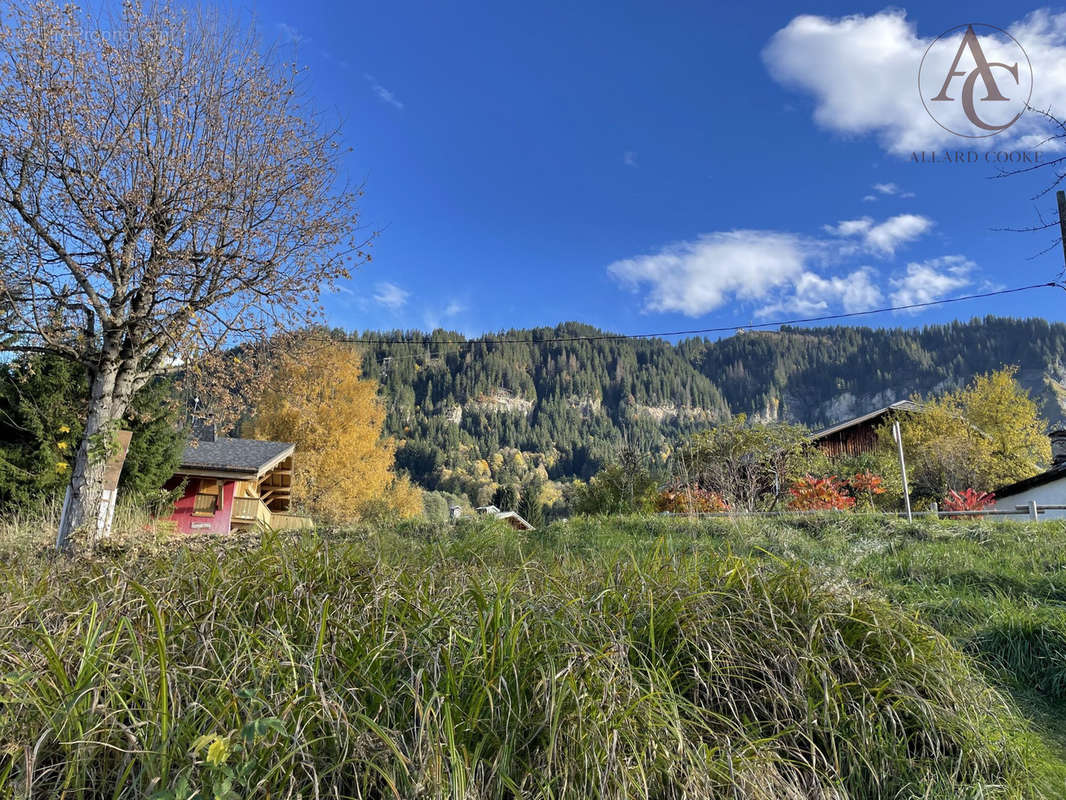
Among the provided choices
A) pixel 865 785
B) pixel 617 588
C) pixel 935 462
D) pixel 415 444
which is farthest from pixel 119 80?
pixel 415 444

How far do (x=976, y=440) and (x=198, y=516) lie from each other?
30136 mm

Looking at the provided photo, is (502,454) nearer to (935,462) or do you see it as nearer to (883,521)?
(935,462)

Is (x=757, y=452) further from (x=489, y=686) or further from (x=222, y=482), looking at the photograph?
(x=489, y=686)

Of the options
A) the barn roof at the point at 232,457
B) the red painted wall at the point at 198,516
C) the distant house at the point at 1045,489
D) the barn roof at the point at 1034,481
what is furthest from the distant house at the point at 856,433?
the red painted wall at the point at 198,516

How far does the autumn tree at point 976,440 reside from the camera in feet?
78.3

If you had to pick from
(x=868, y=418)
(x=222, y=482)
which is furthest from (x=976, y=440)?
(x=222, y=482)

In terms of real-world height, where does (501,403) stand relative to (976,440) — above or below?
above

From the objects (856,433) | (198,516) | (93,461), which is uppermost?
(856,433)

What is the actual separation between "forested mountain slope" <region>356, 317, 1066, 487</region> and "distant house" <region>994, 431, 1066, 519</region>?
76.3 m

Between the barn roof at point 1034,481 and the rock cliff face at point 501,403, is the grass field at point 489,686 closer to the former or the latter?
the barn roof at point 1034,481

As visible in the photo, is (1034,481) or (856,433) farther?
(856,433)

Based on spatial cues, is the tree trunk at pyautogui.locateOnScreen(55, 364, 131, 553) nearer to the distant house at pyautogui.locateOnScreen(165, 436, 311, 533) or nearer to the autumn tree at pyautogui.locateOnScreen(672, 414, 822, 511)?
the distant house at pyautogui.locateOnScreen(165, 436, 311, 533)

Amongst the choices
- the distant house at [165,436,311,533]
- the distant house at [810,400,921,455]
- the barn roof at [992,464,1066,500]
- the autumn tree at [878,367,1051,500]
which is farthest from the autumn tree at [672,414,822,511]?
the distant house at [165,436,311,533]

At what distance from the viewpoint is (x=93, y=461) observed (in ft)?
24.8
